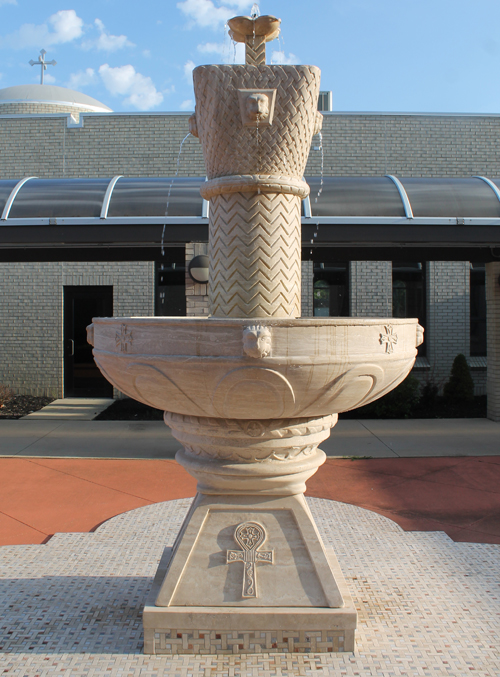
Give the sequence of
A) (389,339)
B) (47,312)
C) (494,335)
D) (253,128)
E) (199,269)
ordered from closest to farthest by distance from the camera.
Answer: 1. (389,339)
2. (253,128)
3. (199,269)
4. (494,335)
5. (47,312)

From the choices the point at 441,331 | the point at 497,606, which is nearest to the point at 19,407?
the point at 441,331

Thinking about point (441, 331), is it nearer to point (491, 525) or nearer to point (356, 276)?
point (356, 276)

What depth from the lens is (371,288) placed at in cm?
1236

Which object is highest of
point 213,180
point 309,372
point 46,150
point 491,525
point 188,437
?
point 46,150

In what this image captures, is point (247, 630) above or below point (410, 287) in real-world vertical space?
below

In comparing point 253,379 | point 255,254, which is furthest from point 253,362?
point 255,254

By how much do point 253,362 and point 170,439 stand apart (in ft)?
20.3

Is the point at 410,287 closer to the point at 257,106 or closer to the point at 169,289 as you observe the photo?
the point at 169,289

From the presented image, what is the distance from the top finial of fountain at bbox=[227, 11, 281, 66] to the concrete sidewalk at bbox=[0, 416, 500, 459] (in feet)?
17.4

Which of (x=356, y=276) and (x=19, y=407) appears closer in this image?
(x=19, y=407)

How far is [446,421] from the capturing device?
384 inches

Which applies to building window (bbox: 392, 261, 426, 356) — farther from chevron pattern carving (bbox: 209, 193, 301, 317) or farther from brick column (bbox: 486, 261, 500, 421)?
chevron pattern carving (bbox: 209, 193, 301, 317)

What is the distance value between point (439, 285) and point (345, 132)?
4039 millimetres

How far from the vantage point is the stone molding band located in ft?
9.75
